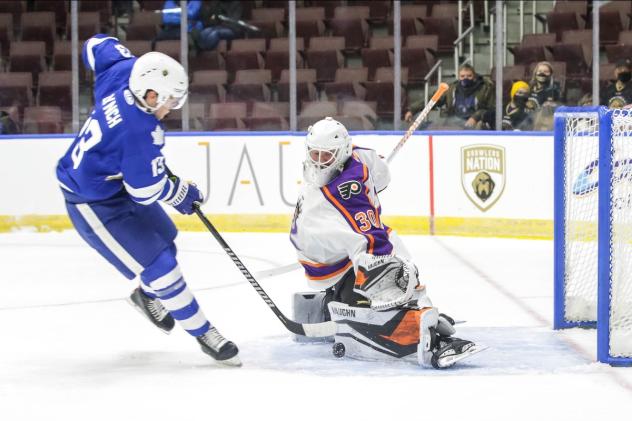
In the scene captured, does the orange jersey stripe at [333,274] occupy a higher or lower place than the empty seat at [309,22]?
lower

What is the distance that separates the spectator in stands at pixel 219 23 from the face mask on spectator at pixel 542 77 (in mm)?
2195

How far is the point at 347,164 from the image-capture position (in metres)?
4.11

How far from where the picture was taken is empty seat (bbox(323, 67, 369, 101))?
324 inches

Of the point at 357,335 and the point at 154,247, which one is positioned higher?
the point at 154,247

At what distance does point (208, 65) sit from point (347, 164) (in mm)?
4499

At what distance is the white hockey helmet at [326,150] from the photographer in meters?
4.01

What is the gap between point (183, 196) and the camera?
13.0ft

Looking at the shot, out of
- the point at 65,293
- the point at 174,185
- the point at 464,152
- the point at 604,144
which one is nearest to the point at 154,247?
the point at 174,185

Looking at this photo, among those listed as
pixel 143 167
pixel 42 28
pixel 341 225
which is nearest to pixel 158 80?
pixel 143 167

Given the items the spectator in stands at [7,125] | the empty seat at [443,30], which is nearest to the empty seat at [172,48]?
the spectator in stands at [7,125]

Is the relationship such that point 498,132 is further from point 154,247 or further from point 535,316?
point 154,247

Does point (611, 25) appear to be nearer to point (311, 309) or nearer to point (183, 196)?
point (311, 309)

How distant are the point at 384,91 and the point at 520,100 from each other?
0.94 meters

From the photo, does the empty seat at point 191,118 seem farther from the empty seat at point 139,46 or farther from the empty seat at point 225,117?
the empty seat at point 139,46
